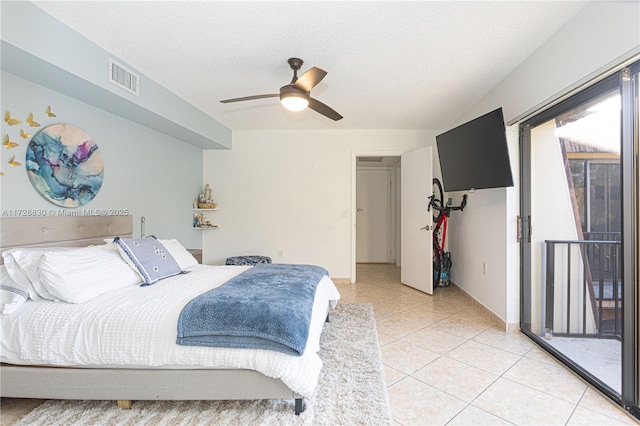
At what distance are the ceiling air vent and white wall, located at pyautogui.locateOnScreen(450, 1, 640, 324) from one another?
333 cm

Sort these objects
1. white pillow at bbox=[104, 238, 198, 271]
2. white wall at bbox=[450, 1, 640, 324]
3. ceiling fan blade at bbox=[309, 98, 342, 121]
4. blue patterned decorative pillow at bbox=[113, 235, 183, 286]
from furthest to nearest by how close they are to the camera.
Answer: white pillow at bbox=[104, 238, 198, 271], ceiling fan blade at bbox=[309, 98, 342, 121], blue patterned decorative pillow at bbox=[113, 235, 183, 286], white wall at bbox=[450, 1, 640, 324]

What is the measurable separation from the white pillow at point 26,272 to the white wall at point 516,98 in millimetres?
3555

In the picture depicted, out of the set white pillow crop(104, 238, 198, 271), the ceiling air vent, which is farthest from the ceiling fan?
white pillow crop(104, 238, 198, 271)

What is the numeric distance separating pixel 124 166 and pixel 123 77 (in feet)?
3.16

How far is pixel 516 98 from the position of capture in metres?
2.57

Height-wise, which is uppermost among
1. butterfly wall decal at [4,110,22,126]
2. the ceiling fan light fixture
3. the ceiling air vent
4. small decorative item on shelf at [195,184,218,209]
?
the ceiling air vent

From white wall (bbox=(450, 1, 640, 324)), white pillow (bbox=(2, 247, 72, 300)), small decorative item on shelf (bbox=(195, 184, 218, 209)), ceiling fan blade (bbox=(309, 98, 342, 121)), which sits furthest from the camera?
small decorative item on shelf (bbox=(195, 184, 218, 209))

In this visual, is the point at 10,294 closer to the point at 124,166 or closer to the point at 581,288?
the point at 124,166

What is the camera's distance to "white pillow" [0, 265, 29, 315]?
5.29 ft

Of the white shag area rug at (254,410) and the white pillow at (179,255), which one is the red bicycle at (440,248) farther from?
the white pillow at (179,255)

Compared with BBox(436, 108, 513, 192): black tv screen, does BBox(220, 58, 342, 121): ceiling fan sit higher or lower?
higher

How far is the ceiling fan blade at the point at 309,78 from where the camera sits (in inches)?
79.1

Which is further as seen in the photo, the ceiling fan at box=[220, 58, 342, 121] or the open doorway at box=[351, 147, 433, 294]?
the open doorway at box=[351, 147, 433, 294]

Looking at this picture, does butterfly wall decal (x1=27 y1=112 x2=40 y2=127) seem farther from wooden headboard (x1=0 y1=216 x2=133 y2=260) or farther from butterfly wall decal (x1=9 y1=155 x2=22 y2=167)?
wooden headboard (x1=0 y1=216 x2=133 y2=260)
